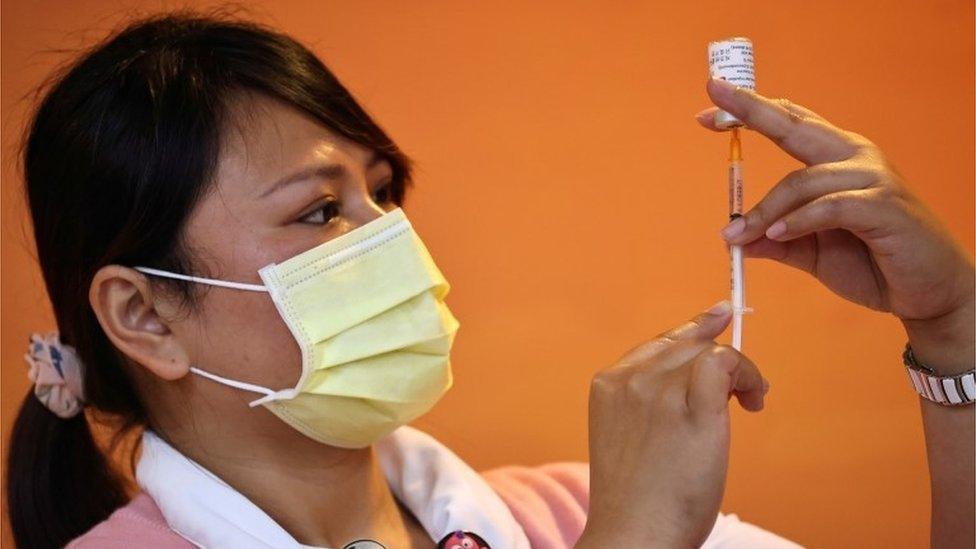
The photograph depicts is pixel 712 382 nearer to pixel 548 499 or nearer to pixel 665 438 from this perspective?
pixel 665 438

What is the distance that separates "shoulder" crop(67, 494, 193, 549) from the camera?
1.24 metres

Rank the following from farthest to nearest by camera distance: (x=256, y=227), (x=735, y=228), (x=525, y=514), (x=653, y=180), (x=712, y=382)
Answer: (x=653, y=180), (x=525, y=514), (x=256, y=227), (x=735, y=228), (x=712, y=382)

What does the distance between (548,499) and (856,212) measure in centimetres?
71

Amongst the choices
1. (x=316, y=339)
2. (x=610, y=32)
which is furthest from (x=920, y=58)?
(x=316, y=339)

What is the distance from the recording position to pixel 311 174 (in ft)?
4.14

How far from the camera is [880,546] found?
1.84 meters

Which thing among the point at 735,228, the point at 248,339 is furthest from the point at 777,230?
the point at 248,339

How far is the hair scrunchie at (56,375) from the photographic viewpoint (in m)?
1.42

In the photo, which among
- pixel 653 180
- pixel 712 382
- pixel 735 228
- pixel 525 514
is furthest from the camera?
pixel 653 180

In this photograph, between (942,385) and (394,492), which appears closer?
(942,385)

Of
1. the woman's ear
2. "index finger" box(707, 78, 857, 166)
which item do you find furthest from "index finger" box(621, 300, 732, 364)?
the woman's ear

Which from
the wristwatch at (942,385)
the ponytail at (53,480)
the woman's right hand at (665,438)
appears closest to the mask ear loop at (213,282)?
the ponytail at (53,480)

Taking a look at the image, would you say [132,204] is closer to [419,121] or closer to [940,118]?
[419,121]

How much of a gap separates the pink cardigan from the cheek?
21 centimetres
